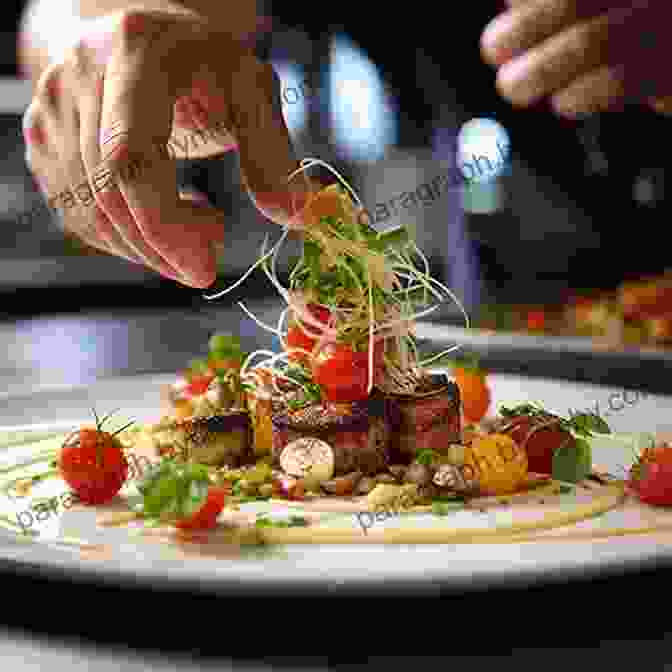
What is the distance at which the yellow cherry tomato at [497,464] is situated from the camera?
93.8 inches

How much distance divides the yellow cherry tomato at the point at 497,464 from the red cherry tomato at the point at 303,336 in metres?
0.45

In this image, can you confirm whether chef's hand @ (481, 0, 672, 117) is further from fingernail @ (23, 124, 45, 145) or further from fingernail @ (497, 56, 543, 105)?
fingernail @ (23, 124, 45, 145)


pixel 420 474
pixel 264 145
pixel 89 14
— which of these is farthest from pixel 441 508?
pixel 89 14

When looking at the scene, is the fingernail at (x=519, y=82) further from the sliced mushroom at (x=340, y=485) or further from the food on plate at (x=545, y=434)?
the sliced mushroom at (x=340, y=485)

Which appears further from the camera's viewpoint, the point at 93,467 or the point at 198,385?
the point at 198,385

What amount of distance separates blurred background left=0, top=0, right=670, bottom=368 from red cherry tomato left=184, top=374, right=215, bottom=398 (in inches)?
31.2

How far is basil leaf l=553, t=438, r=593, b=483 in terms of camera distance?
96.1 inches

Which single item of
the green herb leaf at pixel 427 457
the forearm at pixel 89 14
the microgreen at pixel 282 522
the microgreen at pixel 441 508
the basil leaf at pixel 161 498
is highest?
the forearm at pixel 89 14

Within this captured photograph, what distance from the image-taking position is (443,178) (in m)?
7.29

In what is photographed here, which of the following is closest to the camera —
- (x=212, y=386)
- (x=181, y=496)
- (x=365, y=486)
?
(x=181, y=496)

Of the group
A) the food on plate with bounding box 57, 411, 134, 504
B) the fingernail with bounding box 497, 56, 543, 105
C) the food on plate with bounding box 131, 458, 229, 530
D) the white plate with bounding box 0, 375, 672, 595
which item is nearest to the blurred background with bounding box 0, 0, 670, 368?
the fingernail with bounding box 497, 56, 543, 105

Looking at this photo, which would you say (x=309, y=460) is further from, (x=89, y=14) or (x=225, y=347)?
(x=89, y=14)

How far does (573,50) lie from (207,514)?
4.92 ft

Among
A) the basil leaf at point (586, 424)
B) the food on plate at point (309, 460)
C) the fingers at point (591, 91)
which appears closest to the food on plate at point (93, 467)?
the food on plate at point (309, 460)
